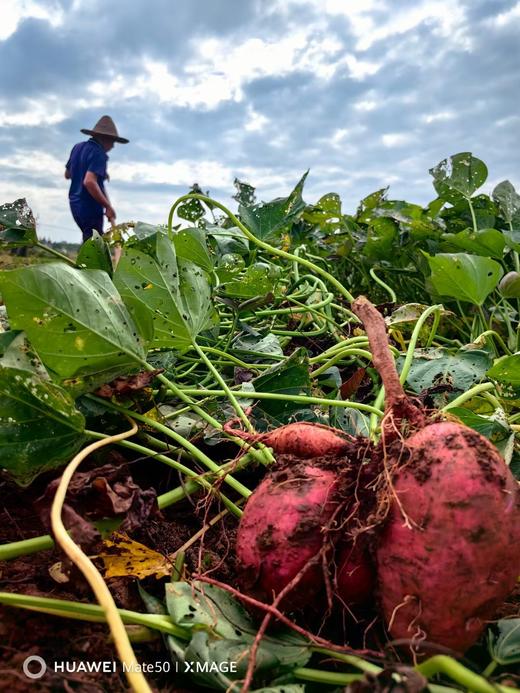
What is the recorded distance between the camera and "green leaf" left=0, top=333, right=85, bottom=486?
82 cm

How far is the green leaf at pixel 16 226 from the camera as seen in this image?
147 cm

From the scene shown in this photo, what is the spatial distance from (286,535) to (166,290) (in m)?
0.51

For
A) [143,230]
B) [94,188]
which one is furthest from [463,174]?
[94,188]

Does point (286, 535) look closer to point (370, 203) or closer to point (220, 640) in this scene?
point (220, 640)

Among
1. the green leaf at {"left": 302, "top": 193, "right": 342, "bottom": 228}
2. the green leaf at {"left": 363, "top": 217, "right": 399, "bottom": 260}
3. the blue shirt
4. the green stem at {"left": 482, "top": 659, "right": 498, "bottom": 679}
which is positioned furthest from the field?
the blue shirt

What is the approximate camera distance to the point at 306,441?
32.1 inches

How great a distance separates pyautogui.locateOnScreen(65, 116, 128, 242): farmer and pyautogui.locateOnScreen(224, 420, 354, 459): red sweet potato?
17.4ft

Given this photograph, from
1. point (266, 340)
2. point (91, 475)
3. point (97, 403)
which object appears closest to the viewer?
point (91, 475)

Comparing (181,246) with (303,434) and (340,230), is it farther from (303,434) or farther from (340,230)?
(340,230)

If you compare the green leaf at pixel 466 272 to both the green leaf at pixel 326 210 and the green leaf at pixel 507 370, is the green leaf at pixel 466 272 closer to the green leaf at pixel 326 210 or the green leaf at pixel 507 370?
the green leaf at pixel 507 370

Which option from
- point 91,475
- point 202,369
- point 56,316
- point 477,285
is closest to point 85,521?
point 91,475

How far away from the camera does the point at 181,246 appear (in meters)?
1.31

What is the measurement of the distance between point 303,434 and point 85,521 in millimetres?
309

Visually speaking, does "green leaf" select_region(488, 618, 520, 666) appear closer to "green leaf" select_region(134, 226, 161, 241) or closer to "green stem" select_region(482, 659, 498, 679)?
"green stem" select_region(482, 659, 498, 679)
